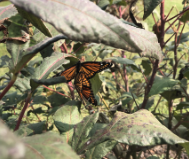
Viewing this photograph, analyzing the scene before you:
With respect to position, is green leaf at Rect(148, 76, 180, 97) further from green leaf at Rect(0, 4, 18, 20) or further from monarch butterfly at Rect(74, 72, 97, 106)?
green leaf at Rect(0, 4, 18, 20)

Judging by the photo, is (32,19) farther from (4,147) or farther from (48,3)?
(4,147)

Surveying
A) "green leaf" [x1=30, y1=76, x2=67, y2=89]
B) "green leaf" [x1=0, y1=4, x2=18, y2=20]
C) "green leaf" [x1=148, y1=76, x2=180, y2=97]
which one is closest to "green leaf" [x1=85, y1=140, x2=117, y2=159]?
"green leaf" [x1=30, y1=76, x2=67, y2=89]

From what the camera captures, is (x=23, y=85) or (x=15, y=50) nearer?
(x=15, y=50)

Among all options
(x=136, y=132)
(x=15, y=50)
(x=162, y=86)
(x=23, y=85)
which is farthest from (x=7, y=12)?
(x=162, y=86)

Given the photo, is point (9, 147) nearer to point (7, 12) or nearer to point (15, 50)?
point (15, 50)

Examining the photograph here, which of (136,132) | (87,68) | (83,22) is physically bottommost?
(136,132)

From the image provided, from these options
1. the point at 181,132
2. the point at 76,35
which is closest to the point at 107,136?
the point at 76,35

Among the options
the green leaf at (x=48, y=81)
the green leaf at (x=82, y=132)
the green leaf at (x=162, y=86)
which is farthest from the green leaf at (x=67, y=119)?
the green leaf at (x=162, y=86)

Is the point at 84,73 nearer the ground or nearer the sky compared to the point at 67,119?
nearer the sky
